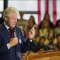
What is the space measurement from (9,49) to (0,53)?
0.34 ft

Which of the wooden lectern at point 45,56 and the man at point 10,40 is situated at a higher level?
the man at point 10,40

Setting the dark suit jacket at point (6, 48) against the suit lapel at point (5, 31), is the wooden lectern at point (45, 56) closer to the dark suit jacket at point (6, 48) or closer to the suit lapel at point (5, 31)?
the dark suit jacket at point (6, 48)

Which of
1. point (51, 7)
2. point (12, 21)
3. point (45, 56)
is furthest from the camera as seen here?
point (51, 7)

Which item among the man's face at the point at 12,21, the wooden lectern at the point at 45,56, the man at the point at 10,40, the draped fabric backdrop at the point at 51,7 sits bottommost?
the wooden lectern at the point at 45,56

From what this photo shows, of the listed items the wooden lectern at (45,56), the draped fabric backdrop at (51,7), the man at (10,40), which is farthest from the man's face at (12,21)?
the draped fabric backdrop at (51,7)

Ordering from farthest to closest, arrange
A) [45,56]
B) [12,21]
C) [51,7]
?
[51,7]
[12,21]
[45,56]

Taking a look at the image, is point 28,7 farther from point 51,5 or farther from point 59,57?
point 59,57

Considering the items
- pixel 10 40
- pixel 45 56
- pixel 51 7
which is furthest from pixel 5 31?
pixel 51 7

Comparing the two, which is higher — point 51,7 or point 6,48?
point 51,7

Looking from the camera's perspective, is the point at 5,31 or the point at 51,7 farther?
the point at 51,7

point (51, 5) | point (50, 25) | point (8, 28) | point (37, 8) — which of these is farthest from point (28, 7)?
point (8, 28)

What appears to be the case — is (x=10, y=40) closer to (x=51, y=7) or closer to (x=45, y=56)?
(x=45, y=56)

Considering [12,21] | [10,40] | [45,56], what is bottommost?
[45,56]

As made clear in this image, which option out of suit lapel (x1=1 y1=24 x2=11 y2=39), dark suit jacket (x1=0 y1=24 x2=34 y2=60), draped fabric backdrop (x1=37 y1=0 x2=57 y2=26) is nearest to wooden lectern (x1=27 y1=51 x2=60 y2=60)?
dark suit jacket (x1=0 y1=24 x2=34 y2=60)
